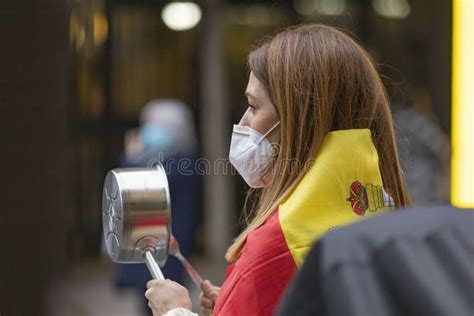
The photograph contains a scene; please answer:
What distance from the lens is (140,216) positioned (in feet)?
7.77

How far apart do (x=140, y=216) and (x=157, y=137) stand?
12.1ft

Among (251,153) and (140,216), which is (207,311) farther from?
(251,153)

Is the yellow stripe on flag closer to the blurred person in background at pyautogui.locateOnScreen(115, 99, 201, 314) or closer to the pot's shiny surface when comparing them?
the pot's shiny surface

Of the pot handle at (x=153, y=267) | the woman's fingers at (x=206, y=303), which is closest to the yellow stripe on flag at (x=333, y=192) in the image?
the pot handle at (x=153, y=267)

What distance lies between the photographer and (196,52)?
981 centimetres

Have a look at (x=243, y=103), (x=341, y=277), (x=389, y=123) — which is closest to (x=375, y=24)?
(x=243, y=103)

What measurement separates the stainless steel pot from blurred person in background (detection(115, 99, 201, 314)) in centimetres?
311

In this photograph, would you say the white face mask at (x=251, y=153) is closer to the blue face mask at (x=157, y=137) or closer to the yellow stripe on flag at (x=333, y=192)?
the yellow stripe on flag at (x=333, y=192)

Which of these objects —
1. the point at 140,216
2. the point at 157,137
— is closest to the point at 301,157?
the point at 140,216

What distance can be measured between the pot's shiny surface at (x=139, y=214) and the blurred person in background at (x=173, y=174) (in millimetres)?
3110

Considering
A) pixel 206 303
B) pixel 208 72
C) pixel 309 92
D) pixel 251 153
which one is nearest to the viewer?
pixel 309 92

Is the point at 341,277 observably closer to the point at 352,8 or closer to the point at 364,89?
the point at 364,89

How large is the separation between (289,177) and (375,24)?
813cm

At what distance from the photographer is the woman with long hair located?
205 cm
